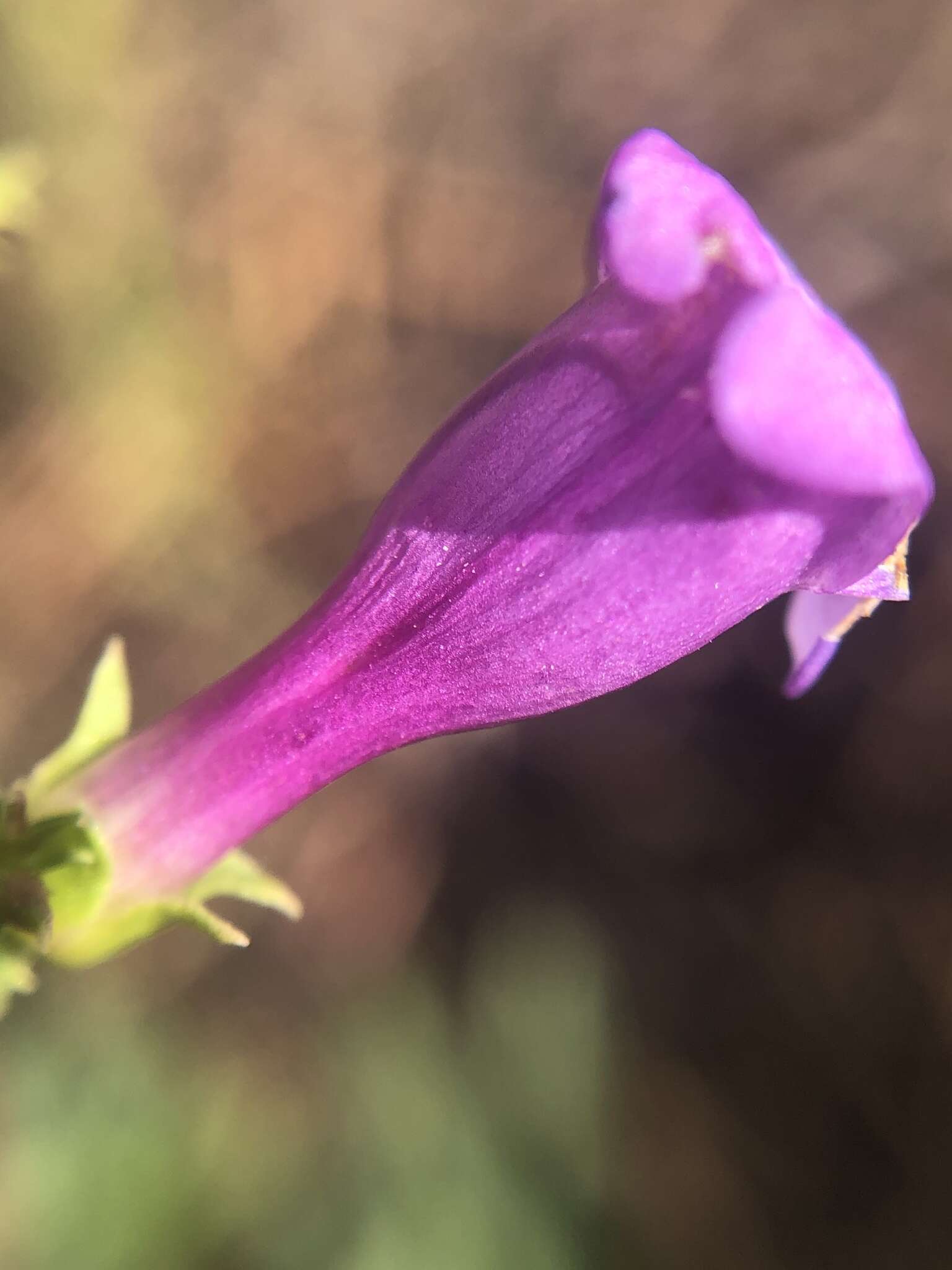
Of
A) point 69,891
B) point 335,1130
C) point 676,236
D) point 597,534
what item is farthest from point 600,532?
point 335,1130

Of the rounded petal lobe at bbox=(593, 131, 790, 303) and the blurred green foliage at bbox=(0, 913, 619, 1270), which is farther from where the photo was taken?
the blurred green foliage at bbox=(0, 913, 619, 1270)

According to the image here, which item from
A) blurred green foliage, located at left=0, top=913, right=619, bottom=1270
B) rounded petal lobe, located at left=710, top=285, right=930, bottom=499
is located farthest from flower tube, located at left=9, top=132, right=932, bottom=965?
blurred green foliage, located at left=0, top=913, right=619, bottom=1270

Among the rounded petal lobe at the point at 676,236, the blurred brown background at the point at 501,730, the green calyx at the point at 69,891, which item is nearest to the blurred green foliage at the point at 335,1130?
the blurred brown background at the point at 501,730

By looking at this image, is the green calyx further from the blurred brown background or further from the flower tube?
the blurred brown background

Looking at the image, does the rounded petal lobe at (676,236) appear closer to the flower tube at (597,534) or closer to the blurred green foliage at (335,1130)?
the flower tube at (597,534)

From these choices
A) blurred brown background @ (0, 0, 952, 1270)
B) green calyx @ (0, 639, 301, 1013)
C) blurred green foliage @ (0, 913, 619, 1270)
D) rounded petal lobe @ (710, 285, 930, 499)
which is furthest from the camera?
blurred brown background @ (0, 0, 952, 1270)

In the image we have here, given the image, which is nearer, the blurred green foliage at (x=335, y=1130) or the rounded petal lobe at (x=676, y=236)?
the rounded petal lobe at (x=676, y=236)
